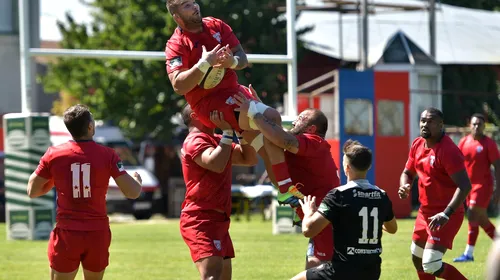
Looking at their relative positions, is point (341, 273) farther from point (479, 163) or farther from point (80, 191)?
point (479, 163)

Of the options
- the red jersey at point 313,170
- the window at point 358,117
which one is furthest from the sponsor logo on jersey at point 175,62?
the window at point 358,117

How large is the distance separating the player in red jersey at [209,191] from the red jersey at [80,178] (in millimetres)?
621

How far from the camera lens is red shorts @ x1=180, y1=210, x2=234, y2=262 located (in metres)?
8.73

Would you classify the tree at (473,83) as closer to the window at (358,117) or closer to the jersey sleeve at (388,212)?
the window at (358,117)

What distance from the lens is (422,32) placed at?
147ft

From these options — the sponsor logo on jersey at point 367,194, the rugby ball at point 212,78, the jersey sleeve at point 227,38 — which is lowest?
the sponsor logo on jersey at point 367,194

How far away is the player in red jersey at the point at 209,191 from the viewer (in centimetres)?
866

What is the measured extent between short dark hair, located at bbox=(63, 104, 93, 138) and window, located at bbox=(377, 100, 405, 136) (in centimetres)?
1921

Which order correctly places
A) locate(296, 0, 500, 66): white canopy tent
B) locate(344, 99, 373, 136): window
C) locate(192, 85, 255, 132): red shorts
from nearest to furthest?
locate(192, 85, 255, 132): red shorts → locate(344, 99, 373, 136): window → locate(296, 0, 500, 66): white canopy tent

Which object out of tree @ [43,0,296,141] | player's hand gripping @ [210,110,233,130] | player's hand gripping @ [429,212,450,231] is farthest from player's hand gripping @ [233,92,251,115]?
tree @ [43,0,296,141]

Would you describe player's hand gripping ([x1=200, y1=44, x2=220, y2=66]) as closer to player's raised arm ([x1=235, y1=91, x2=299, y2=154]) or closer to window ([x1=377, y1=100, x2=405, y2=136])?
player's raised arm ([x1=235, y1=91, x2=299, y2=154])

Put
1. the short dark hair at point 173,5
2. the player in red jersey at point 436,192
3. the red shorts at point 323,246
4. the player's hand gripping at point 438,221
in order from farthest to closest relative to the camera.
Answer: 1. the player in red jersey at point 436,192
2. the player's hand gripping at point 438,221
3. the red shorts at point 323,246
4. the short dark hair at point 173,5

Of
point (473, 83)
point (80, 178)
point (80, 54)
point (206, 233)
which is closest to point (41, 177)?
point (80, 178)

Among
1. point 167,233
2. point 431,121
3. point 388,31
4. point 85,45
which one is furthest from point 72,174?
point 388,31
